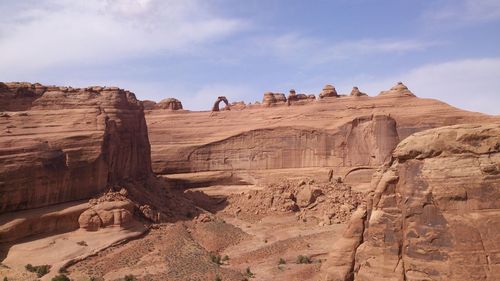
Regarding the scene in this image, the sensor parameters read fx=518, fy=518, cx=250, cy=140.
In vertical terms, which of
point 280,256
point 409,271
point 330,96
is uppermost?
point 330,96

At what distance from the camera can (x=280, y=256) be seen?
28922mm

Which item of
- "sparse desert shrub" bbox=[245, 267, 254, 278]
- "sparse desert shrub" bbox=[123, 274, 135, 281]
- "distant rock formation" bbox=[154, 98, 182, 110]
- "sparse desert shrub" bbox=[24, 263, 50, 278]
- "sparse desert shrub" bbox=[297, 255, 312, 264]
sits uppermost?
"distant rock formation" bbox=[154, 98, 182, 110]

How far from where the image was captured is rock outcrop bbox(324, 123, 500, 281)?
37.4ft

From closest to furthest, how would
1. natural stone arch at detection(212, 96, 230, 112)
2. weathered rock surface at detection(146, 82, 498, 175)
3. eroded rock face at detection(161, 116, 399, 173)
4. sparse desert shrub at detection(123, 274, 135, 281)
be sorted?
sparse desert shrub at detection(123, 274, 135, 281)
weathered rock surface at detection(146, 82, 498, 175)
eroded rock face at detection(161, 116, 399, 173)
natural stone arch at detection(212, 96, 230, 112)

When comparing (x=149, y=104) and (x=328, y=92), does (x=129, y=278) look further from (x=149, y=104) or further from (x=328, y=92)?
(x=149, y=104)

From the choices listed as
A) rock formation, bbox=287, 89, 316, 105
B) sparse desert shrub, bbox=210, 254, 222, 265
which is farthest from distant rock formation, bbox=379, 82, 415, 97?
sparse desert shrub, bbox=210, 254, 222, 265

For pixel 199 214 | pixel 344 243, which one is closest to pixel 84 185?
pixel 199 214

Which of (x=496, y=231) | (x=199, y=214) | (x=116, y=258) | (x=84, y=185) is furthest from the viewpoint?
(x=199, y=214)

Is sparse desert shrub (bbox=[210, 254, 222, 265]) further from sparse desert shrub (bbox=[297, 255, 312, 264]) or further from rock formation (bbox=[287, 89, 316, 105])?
rock formation (bbox=[287, 89, 316, 105])

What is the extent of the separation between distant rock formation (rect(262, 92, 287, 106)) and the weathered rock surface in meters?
0.82

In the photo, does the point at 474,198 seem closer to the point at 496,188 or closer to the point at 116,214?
the point at 496,188

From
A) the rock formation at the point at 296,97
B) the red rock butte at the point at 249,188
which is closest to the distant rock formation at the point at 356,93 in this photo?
the red rock butte at the point at 249,188

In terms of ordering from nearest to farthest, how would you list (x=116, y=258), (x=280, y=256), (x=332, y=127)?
(x=116, y=258) → (x=280, y=256) → (x=332, y=127)

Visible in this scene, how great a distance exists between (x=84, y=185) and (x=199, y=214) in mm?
9262
